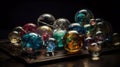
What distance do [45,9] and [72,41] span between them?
877mm

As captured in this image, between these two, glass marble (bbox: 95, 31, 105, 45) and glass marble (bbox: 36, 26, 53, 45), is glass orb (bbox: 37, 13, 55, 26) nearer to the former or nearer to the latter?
glass marble (bbox: 36, 26, 53, 45)

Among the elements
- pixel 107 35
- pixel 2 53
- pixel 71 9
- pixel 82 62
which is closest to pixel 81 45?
pixel 82 62

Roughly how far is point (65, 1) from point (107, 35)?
78 centimetres

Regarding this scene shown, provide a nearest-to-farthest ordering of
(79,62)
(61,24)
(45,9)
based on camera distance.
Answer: (79,62)
(61,24)
(45,9)

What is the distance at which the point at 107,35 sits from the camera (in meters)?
1.24

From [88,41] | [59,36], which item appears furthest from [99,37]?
[59,36]

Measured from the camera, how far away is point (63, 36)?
1.14 m

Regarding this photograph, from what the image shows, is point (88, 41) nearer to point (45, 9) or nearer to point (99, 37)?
point (99, 37)

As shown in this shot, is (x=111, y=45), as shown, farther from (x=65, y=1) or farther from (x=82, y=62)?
(x=65, y=1)

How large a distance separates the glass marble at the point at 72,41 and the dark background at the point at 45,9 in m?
0.79

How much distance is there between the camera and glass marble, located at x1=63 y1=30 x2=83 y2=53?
107cm

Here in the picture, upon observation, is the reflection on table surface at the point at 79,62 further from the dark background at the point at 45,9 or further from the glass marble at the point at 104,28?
the dark background at the point at 45,9

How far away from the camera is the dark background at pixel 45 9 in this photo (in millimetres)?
1863

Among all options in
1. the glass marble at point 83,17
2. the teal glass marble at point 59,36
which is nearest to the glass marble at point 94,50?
the teal glass marble at point 59,36
